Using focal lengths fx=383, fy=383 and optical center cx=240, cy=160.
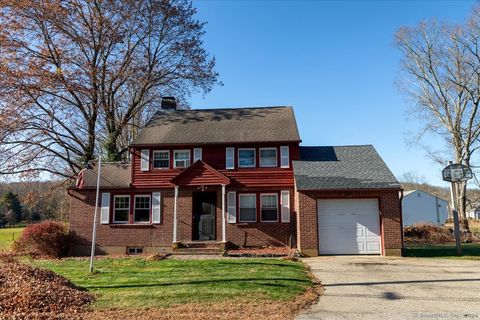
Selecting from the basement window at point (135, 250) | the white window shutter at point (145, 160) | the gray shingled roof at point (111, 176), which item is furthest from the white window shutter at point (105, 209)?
the white window shutter at point (145, 160)

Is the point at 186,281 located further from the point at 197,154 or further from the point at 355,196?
the point at 197,154

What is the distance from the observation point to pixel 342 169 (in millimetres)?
17375

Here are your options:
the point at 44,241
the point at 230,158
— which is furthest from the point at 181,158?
the point at 44,241

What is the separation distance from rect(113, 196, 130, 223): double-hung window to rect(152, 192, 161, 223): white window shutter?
4.51ft

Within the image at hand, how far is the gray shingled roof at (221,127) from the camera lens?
63.4 ft

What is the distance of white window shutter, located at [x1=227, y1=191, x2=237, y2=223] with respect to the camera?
18438 mm

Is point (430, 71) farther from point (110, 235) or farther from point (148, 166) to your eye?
point (110, 235)

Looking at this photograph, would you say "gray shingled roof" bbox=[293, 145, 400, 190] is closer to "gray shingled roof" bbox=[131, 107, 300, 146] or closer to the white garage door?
the white garage door

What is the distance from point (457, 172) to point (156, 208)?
13.9 m

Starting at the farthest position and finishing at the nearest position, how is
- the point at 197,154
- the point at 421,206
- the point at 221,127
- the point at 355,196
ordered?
the point at 421,206 → the point at 221,127 → the point at 197,154 → the point at 355,196

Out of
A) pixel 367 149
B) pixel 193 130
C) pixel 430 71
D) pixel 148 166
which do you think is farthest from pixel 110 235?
pixel 430 71

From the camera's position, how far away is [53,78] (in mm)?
21906

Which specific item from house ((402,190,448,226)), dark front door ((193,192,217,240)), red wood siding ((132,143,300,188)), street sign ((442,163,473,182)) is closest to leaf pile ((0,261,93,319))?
dark front door ((193,192,217,240))

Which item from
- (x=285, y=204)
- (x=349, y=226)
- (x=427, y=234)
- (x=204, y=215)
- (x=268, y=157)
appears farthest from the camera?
(x=427, y=234)
